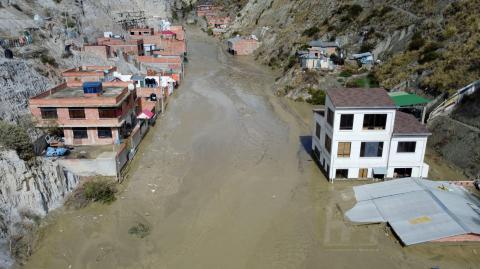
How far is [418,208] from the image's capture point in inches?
844

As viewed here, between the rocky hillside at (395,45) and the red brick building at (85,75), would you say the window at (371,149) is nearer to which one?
the rocky hillside at (395,45)

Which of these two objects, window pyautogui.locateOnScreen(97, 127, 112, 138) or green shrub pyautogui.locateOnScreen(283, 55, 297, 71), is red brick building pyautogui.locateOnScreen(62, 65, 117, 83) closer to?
window pyautogui.locateOnScreen(97, 127, 112, 138)

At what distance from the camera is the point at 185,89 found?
5806 centimetres

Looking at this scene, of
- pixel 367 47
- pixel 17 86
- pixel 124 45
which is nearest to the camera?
pixel 17 86

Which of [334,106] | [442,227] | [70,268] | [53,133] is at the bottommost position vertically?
[70,268]

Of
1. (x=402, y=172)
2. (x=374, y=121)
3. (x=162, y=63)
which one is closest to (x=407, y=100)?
(x=402, y=172)

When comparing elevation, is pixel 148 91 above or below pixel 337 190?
above

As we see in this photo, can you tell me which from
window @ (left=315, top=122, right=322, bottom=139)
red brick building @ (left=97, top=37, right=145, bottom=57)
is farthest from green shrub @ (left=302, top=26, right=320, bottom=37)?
window @ (left=315, top=122, right=322, bottom=139)

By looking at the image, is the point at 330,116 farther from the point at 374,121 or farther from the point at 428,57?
the point at 428,57

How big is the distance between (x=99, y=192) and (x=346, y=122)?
17.7m

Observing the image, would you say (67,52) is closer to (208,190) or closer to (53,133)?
(53,133)

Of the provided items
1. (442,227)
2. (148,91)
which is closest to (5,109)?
(148,91)

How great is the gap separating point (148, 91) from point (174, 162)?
59.8ft

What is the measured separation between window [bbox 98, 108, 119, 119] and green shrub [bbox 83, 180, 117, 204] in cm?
710
